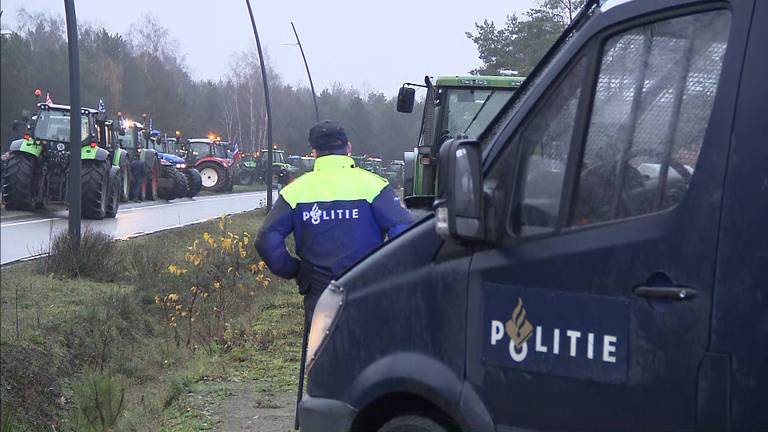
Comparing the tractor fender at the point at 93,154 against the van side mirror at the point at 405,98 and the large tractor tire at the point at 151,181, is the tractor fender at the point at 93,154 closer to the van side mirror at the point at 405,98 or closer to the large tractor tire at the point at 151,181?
the large tractor tire at the point at 151,181

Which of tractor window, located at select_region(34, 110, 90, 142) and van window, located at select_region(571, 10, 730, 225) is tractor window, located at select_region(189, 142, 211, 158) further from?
van window, located at select_region(571, 10, 730, 225)

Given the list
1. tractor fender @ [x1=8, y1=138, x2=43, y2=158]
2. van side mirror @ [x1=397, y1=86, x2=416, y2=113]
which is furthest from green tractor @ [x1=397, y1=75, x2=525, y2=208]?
tractor fender @ [x1=8, y1=138, x2=43, y2=158]

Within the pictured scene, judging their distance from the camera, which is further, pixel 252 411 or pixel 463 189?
pixel 252 411

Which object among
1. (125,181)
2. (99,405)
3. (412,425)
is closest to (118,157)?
(125,181)

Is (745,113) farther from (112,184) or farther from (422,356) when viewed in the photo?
(112,184)

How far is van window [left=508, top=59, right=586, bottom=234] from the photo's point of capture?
382 centimetres

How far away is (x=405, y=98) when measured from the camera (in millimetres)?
15000

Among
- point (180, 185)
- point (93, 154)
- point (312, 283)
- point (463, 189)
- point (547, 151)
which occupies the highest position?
point (547, 151)

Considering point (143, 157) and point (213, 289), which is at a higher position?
point (143, 157)

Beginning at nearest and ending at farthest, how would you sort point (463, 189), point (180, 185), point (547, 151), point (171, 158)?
point (463, 189) → point (547, 151) → point (180, 185) → point (171, 158)

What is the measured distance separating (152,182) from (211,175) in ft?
42.1

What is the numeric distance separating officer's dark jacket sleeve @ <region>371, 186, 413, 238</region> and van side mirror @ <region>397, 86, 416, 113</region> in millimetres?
8973

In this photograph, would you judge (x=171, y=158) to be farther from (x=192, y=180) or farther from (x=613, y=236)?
(x=613, y=236)

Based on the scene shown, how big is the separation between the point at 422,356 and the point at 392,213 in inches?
76.8
